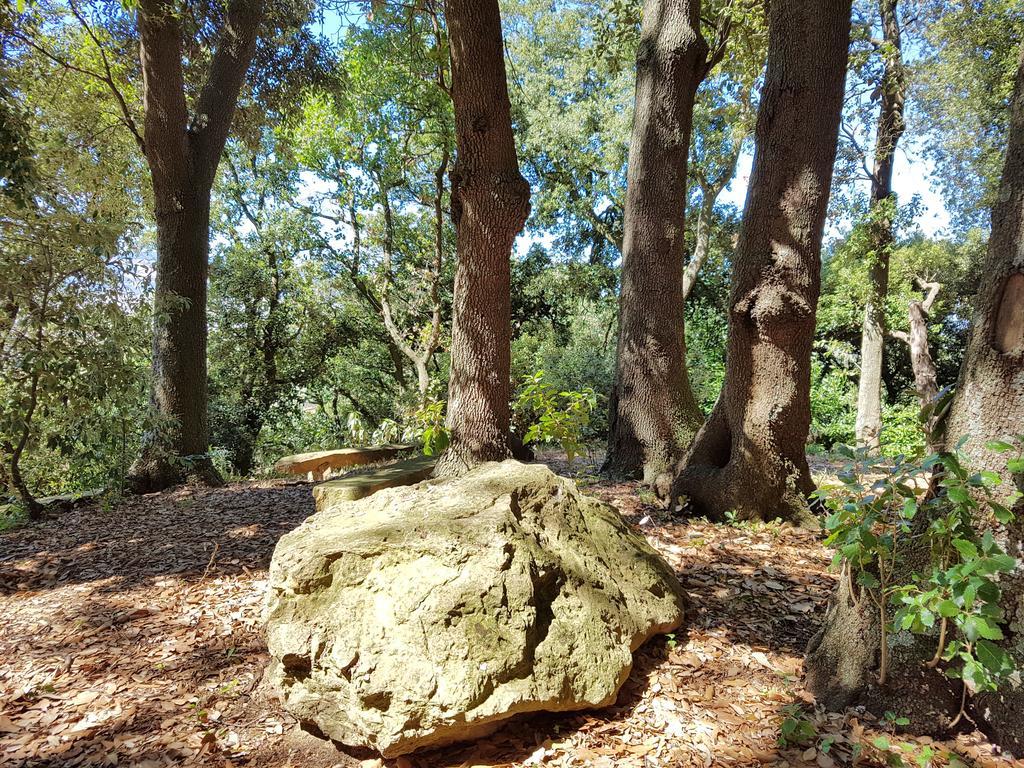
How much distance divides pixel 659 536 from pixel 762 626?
1.23 metres

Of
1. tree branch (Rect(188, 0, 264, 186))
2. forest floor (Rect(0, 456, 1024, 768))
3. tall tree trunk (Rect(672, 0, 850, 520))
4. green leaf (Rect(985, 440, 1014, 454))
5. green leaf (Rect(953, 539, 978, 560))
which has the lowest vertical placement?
forest floor (Rect(0, 456, 1024, 768))

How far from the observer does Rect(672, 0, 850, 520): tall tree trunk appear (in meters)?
3.95

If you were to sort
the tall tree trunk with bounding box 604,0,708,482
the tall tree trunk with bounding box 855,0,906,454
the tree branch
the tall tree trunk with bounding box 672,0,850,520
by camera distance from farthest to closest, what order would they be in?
the tall tree trunk with bounding box 855,0,906,454
the tree branch
the tall tree trunk with bounding box 604,0,708,482
the tall tree trunk with bounding box 672,0,850,520

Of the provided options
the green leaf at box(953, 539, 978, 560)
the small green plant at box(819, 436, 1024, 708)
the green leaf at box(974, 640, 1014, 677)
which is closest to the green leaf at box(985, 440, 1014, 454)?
the small green plant at box(819, 436, 1024, 708)

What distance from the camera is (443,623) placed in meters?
2.07

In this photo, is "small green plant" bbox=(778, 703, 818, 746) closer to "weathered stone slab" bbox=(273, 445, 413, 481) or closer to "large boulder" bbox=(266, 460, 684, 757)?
"large boulder" bbox=(266, 460, 684, 757)

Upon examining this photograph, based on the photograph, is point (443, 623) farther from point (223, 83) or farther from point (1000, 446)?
point (223, 83)

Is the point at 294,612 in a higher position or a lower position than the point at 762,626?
higher

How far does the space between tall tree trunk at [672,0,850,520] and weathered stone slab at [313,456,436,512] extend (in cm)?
256

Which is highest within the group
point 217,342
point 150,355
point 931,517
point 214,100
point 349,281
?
point 214,100

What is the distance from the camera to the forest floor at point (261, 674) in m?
2.03

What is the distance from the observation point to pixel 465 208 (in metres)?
4.12

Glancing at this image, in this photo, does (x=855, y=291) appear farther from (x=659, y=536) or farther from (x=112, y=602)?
(x=112, y=602)

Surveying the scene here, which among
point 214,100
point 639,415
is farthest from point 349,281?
point 639,415
